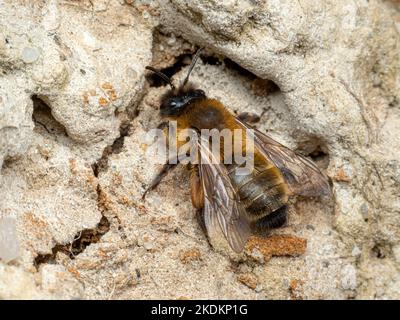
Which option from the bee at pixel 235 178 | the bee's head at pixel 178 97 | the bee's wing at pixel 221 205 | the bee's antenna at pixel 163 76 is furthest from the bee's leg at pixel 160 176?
the bee's antenna at pixel 163 76

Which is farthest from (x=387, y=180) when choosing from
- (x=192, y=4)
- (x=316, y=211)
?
(x=192, y=4)

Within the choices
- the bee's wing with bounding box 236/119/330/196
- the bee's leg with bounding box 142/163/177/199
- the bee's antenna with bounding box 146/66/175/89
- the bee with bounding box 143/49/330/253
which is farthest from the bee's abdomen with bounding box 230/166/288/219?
the bee's antenna with bounding box 146/66/175/89

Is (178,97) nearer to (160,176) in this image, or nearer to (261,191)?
(160,176)

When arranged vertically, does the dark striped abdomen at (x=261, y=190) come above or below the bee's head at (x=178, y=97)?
below

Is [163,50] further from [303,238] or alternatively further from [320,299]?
[320,299]

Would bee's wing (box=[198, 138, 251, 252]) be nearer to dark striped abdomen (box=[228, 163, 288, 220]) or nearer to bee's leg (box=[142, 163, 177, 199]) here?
dark striped abdomen (box=[228, 163, 288, 220])

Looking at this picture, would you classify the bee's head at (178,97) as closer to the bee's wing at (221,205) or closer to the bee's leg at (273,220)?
the bee's wing at (221,205)

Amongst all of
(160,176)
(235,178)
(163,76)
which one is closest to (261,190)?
(235,178)
